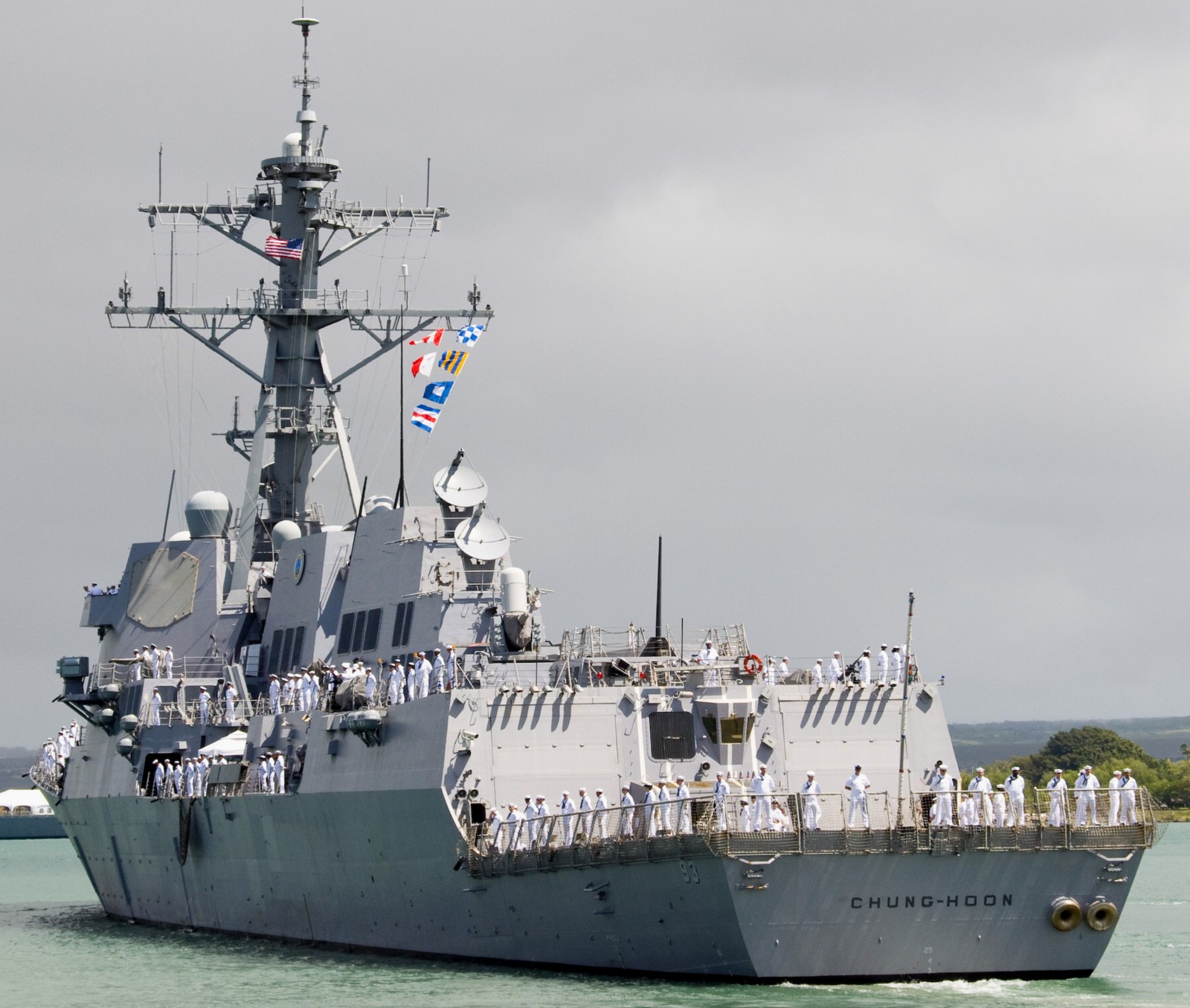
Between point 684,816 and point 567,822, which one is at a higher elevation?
point 684,816

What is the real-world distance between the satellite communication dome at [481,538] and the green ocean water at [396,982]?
7.00m

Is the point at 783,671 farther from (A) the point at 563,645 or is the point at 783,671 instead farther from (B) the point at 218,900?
(B) the point at 218,900

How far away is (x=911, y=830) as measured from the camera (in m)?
27.0

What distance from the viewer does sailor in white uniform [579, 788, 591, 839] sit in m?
28.5

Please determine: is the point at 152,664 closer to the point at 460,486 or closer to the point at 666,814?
the point at 460,486

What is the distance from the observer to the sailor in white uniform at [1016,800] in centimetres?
2773

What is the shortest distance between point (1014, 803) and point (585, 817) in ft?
18.9

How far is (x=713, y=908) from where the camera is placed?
26.7m

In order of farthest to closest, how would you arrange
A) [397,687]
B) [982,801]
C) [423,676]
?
[397,687], [423,676], [982,801]

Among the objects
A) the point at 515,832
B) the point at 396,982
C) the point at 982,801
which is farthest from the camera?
the point at 515,832

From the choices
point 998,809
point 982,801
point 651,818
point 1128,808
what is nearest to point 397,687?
point 651,818

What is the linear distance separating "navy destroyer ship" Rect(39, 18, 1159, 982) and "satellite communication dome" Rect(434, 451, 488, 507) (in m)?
0.04

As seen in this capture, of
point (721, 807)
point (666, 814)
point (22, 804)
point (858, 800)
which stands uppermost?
point (858, 800)

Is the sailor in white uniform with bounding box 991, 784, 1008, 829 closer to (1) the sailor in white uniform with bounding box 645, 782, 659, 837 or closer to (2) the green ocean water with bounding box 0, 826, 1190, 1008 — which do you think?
(2) the green ocean water with bounding box 0, 826, 1190, 1008
